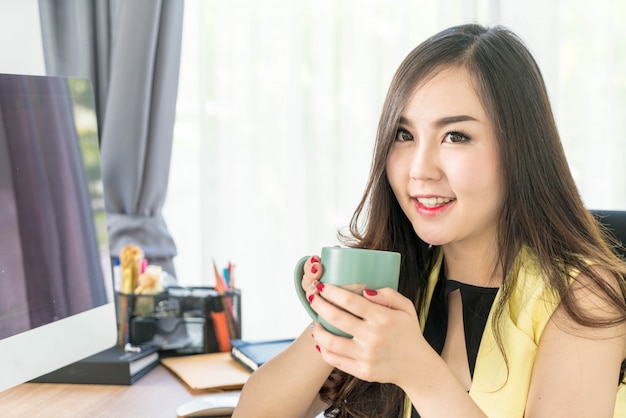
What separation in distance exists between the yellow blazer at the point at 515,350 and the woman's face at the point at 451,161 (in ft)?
0.43

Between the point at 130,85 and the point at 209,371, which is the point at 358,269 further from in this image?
the point at 130,85

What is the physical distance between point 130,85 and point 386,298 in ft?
4.79

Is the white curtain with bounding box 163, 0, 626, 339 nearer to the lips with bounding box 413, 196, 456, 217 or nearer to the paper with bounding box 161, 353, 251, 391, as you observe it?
the paper with bounding box 161, 353, 251, 391

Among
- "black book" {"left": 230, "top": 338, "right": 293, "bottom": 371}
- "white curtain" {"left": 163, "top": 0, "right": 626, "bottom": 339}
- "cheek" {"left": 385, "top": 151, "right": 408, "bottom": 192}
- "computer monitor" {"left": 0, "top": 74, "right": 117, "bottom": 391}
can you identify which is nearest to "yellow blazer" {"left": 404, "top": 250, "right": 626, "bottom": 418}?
"cheek" {"left": 385, "top": 151, "right": 408, "bottom": 192}

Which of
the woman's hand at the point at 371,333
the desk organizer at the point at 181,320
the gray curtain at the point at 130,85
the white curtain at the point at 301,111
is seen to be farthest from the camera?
the white curtain at the point at 301,111

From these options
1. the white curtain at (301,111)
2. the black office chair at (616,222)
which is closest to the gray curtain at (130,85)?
Result: the white curtain at (301,111)

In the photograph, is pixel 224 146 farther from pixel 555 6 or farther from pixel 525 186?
pixel 525 186

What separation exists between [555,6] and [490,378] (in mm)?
1464

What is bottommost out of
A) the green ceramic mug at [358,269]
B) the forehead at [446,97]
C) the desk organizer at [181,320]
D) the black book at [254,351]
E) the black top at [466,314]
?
the black book at [254,351]

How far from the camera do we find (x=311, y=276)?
37.7 inches

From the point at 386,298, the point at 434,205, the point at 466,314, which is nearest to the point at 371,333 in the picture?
the point at 386,298

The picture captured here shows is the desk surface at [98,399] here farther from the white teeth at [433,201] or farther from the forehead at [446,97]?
the forehead at [446,97]

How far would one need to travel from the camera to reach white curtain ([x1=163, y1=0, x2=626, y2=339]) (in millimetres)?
2270

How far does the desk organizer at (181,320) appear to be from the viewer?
1606 millimetres
